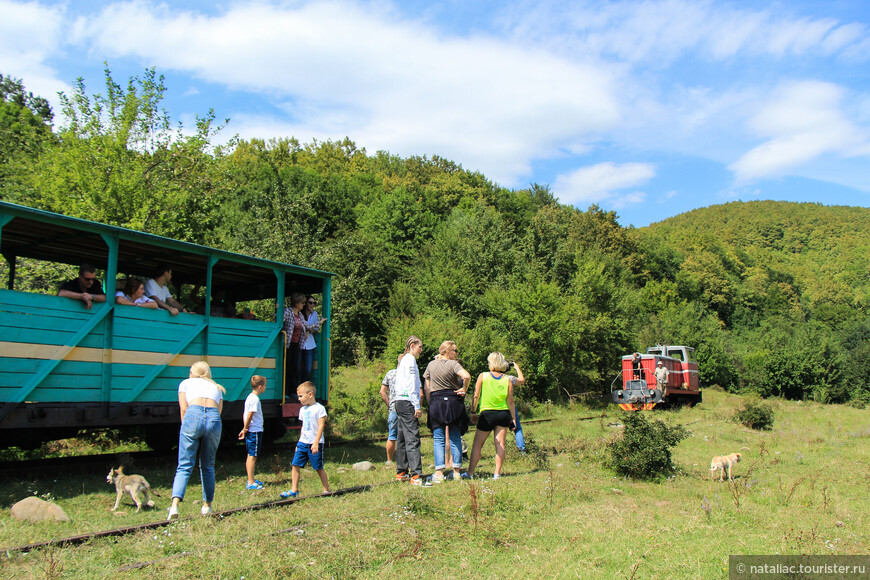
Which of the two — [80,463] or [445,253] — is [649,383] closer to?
[445,253]

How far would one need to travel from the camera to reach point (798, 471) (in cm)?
949

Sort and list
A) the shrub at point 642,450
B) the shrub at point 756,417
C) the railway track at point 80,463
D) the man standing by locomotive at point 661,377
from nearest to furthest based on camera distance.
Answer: the railway track at point 80,463 → the shrub at point 642,450 → the shrub at point 756,417 → the man standing by locomotive at point 661,377

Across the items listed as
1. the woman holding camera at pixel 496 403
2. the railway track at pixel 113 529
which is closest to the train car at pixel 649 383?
the woman holding camera at pixel 496 403

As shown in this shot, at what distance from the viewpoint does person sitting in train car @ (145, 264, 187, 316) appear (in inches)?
328

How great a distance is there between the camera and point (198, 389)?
19.4 ft

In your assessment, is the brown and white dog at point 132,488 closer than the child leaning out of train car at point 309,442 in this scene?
Yes

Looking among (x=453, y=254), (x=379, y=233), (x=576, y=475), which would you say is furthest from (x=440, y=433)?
(x=379, y=233)

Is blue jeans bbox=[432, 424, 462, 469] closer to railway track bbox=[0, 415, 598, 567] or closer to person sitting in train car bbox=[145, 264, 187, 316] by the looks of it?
railway track bbox=[0, 415, 598, 567]

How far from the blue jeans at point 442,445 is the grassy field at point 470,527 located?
39 cm

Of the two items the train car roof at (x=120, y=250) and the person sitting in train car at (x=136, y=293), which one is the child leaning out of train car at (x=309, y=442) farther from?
the train car roof at (x=120, y=250)

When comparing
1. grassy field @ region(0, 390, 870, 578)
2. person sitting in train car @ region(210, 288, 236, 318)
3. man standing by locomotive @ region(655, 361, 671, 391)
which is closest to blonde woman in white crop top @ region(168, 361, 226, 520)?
grassy field @ region(0, 390, 870, 578)

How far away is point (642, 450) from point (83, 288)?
803cm

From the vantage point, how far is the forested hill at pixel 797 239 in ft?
273

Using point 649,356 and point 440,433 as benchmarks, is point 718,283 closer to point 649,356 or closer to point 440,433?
point 649,356
